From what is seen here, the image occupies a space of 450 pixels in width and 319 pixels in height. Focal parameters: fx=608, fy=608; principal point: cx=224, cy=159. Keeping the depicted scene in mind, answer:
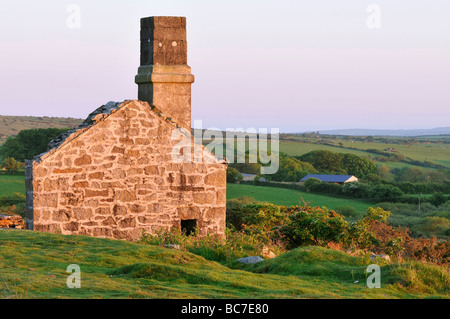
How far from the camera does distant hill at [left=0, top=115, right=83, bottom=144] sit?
88625 millimetres

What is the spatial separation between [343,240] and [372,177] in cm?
5434

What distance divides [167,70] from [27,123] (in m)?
84.2

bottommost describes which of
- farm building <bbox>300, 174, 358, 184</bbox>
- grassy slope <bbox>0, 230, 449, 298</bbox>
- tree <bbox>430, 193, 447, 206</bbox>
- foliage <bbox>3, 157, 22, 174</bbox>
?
tree <bbox>430, 193, 447, 206</bbox>

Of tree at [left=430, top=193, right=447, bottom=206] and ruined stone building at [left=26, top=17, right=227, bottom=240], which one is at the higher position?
ruined stone building at [left=26, top=17, right=227, bottom=240]

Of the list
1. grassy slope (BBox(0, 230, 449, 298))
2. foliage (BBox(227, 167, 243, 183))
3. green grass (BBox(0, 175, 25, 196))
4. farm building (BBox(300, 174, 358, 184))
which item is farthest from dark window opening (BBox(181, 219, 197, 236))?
farm building (BBox(300, 174, 358, 184))

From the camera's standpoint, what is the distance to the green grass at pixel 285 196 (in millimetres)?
45331

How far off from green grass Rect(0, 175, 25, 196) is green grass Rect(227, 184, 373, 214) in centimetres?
1601

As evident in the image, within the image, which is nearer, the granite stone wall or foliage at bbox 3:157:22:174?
the granite stone wall

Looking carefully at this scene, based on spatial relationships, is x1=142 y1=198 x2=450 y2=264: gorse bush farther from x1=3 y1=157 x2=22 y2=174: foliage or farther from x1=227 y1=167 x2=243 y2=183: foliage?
x1=3 y1=157 x2=22 y2=174: foliage

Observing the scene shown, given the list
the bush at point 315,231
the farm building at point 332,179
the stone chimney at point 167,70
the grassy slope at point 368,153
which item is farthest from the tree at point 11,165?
the grassy slope at point 368,153

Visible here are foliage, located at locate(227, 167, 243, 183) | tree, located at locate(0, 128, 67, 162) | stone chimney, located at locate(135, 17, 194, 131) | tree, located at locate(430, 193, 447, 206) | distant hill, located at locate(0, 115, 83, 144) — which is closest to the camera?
stone chimney, located at locate(135, 17, 194, 131)

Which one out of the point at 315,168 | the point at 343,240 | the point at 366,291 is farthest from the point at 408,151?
the point at 366,291

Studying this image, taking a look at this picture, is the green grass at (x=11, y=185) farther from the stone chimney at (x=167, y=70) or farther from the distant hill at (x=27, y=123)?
the distant hill at (x=27, y=123)

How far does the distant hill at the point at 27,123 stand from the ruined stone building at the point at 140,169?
72.6 metres
